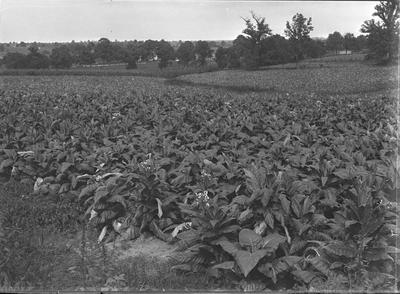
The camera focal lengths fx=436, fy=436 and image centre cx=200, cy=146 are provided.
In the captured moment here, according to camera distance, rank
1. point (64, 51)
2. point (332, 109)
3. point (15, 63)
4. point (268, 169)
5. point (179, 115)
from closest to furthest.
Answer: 1. point (268, 169)
2. point (64, 51)
3. point (15, 63)
4. point (179, 115)
5. point (332, 109)

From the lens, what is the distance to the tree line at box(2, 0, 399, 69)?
5.08 m

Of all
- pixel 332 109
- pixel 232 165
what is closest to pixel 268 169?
pixel 232 165

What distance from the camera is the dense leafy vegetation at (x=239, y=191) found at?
11.0 ft

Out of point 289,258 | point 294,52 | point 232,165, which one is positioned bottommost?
point 289,258

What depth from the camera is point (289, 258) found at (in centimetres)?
345

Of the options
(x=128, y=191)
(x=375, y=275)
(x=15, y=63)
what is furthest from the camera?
(x=15, y=63)

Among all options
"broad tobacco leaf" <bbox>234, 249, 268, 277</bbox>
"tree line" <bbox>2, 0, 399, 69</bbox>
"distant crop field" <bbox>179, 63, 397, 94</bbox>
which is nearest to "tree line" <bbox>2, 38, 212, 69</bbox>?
"tree line" <bbox>2, 0, 399, 69</bbox>

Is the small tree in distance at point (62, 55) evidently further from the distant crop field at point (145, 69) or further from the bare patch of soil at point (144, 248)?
the bare patch of soil at point (144, 248)

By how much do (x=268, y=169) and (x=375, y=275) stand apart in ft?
5.10

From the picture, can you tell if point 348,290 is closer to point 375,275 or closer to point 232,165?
point 375,275

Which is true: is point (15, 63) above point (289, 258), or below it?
above

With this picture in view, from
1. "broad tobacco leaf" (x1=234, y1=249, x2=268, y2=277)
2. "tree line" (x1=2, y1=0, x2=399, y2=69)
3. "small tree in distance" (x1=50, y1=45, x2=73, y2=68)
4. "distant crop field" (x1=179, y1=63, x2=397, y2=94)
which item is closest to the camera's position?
"broad tobacco leaf" (x1=234, y1=249, x2=268, y2=277)

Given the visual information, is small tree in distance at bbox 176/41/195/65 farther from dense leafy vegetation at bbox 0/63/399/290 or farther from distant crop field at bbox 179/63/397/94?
distant crop field at bbox 179/63/397/94

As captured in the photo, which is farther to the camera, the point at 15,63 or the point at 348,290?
the point at 15,63
